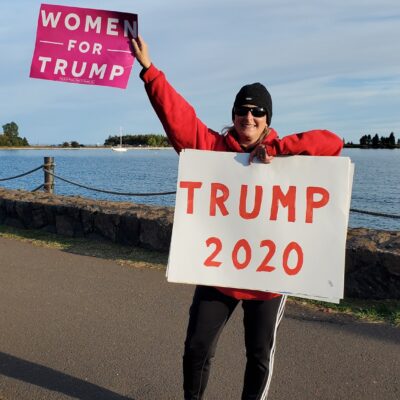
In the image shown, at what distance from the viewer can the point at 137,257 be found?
23.8 feet

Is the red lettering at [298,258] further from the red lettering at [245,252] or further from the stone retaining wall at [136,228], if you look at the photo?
the stone retaining wall at [136,228]

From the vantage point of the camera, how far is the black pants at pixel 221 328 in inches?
116

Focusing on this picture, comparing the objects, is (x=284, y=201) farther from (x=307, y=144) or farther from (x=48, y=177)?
(x=48, y=177)

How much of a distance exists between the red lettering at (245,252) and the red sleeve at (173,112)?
1.91 feet

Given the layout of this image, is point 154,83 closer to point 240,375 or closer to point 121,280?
point 240,375

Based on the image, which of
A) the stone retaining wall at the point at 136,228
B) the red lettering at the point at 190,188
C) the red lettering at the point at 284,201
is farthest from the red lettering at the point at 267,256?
the stone retaining wall at the point at 136,228

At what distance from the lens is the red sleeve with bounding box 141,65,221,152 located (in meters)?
2.88

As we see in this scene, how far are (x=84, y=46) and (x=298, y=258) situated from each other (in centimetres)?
161

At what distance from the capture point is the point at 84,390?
12.1 feet

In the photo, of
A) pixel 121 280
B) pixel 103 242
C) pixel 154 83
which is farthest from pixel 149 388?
pixel 103 242

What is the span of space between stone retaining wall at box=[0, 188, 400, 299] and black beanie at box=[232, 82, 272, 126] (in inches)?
115

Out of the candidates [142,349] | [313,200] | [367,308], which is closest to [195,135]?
[313,200]

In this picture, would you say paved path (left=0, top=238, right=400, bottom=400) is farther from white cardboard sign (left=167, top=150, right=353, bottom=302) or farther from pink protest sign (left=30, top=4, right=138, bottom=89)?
pink protest sign (left=30, top=4, right=138, bottom=89)

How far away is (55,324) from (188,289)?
1.54 m
